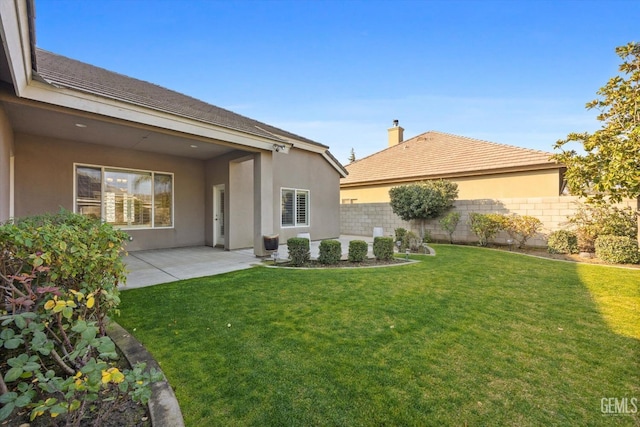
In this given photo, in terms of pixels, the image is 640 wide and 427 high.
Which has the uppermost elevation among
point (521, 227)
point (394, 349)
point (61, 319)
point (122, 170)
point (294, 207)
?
point (122, 170)

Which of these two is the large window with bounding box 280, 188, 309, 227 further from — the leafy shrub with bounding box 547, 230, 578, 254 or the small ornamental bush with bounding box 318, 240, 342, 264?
the leafy shrub with bounding box 547, 230, 578, 254

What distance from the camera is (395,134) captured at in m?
21.3

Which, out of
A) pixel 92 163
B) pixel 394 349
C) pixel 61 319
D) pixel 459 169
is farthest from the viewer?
pixel 459 169

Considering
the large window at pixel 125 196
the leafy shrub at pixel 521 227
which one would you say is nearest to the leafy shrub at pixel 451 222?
the leafy shrub at pixel 521 227

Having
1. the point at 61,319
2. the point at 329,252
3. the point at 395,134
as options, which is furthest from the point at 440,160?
the point at 61,319

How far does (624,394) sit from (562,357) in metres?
0.56

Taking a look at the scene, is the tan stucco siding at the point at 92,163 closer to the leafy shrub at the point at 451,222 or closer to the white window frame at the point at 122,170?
the white window frame at the point at 122,170

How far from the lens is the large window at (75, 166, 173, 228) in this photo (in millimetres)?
8922

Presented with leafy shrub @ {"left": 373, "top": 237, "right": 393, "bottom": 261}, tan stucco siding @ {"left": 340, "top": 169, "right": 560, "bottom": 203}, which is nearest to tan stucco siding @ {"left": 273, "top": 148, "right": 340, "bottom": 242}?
leafy shrub @ {"left": 373, "top": 237, "right": 393, "bottom": 261}

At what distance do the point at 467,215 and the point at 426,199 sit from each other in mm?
1843

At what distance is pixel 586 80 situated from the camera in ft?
30.6

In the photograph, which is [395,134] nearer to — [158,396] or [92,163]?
[92,163]

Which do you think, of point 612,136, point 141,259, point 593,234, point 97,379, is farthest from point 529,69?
point 141,259

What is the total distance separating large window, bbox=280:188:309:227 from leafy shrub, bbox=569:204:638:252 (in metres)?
9.74
